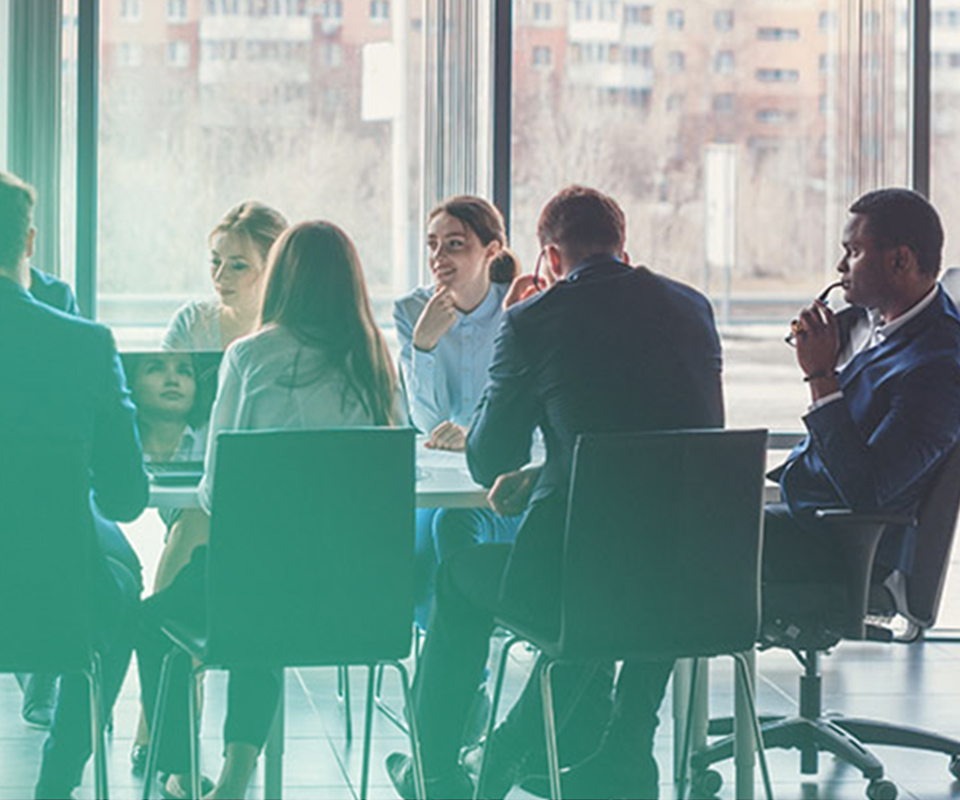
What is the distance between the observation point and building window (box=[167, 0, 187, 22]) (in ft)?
18.0

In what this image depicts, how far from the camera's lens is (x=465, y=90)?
562cm

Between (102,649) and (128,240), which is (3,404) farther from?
(128,240)

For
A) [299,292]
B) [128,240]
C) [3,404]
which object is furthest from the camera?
[128,240]

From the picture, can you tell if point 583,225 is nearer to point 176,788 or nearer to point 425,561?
point 425,561

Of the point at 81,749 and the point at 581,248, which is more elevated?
the point at 581,248

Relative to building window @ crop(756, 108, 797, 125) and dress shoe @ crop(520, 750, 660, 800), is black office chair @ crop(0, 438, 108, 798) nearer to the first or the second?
dress shoe @ crop(520, 750, 660, 800)

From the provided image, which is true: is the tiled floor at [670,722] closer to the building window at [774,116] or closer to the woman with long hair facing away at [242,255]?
the woman with long hair facing away at [242,255]

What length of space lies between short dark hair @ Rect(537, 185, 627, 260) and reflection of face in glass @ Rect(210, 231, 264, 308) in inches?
46.2

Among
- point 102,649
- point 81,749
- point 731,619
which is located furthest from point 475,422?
point 81,749

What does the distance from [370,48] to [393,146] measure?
0.33 metres

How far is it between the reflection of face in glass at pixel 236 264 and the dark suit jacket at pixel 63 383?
1.20 meters

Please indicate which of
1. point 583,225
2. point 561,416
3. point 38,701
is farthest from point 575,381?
point 38,701

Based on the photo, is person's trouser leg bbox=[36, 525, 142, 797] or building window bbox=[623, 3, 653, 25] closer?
person's trouser leg bbox=[36, 525, 142, 797]

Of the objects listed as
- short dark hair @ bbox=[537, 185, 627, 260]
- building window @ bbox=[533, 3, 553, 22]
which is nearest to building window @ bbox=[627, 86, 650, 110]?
building window @ bbox=[533, 3, 553, 22]
